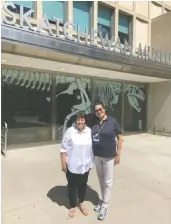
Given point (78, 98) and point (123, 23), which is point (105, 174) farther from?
point (123, 23)

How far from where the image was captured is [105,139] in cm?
324

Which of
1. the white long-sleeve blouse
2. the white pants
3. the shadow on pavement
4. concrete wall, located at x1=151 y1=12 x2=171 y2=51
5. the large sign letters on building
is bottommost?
the shadow on pavement

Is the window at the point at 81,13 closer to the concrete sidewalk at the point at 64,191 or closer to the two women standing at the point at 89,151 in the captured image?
the concrete sidewalk at the point at 64,191

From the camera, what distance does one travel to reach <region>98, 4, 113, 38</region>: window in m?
11.3

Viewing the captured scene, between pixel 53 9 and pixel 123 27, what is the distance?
4477 millimetres

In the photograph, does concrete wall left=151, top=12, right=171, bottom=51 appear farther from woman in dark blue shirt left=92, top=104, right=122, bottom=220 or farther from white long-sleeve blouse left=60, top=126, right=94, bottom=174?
white long-sleeve blouse left=60, top=126, right=94, bottom=174

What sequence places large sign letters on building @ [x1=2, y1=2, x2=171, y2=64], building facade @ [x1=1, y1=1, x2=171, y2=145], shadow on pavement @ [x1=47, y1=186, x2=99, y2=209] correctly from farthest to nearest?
building facade @ [x1=1, y1=1, x2=171, y2=145]
large sign letters on building @ [x1=2, y1=2, x2=171, y2=64]
shadow on pavement @ [x1=47, y1=186, x2=99, y2=209]

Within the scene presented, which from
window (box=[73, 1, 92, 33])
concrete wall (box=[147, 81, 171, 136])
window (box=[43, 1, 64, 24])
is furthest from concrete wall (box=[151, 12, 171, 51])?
window (box=[43, 1, 64, 24])

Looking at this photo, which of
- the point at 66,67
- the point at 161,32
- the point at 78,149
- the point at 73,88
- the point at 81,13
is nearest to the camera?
the point at 78,149

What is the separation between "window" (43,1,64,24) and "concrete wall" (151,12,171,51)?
5662mm

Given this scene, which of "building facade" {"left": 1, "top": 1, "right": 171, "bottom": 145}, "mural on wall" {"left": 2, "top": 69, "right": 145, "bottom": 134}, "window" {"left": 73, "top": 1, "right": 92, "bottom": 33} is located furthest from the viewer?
"window" {"left": 73, "top": 1, "right": 92, "bottom": 33}

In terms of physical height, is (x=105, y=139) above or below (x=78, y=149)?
above

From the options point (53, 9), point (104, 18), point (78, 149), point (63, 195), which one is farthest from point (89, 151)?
point (104, 18)

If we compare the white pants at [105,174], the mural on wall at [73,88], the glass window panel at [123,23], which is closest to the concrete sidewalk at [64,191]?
the white pants at [105,174]
